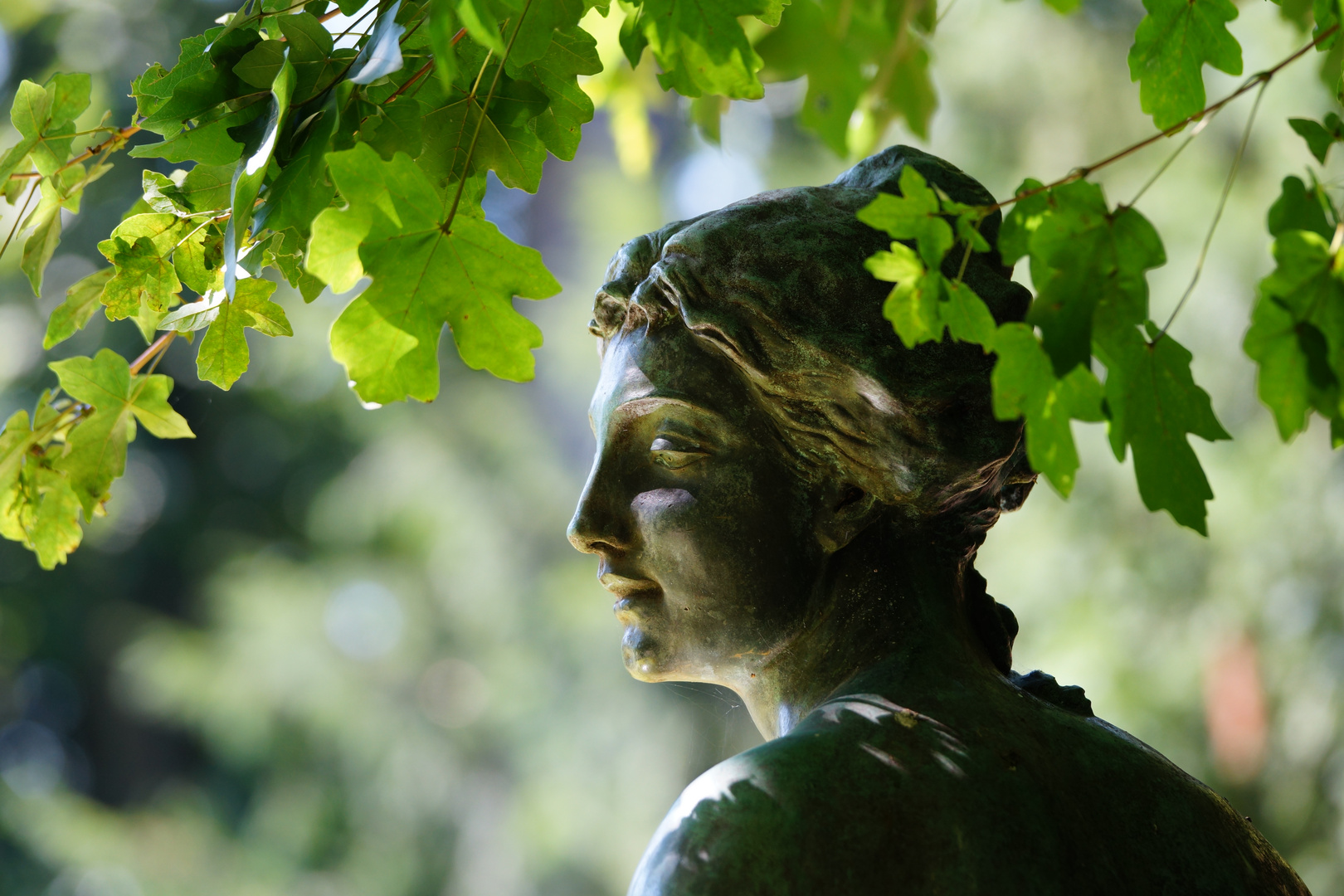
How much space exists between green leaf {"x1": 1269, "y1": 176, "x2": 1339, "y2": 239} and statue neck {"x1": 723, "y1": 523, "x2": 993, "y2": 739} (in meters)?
0.52

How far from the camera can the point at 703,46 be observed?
87 centimetres

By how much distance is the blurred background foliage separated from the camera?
374 centimetres

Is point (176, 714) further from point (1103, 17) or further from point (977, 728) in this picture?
point (977, 728)

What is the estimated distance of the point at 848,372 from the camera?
1189 millimetres

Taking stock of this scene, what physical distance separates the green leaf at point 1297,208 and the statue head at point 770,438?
427 mm

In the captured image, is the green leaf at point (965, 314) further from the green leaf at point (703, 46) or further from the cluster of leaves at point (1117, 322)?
the green leaf at point (703, 46)

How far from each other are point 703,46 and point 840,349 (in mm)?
382

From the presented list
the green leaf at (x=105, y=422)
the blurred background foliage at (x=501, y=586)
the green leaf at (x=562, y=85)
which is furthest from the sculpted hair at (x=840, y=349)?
the blurred background foliage at (x=501, y=586)

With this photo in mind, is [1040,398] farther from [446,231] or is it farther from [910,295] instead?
[446,231]

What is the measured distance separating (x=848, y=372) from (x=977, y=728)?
33 centimetres

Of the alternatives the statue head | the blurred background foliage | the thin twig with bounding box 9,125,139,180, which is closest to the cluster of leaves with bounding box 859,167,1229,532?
the statue head

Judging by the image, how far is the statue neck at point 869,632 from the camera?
1.18 metres

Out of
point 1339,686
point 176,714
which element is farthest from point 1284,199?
point 176,714

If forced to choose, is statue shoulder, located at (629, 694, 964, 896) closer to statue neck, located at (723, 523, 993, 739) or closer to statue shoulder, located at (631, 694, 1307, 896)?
statue shoulder, located at (631, 694, 1307, 896)
